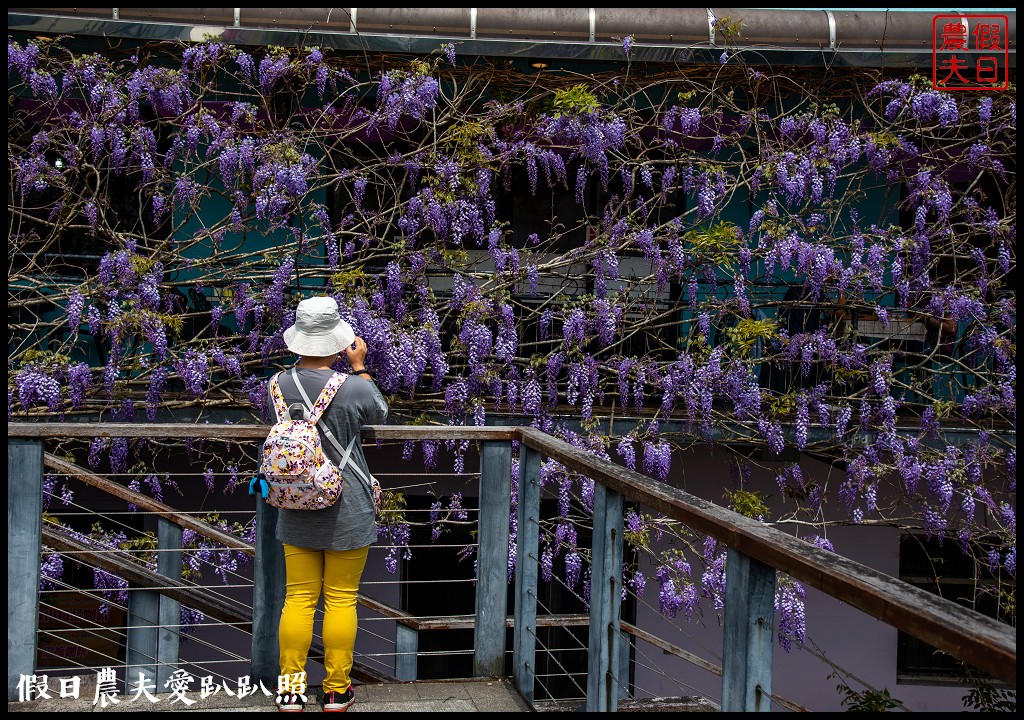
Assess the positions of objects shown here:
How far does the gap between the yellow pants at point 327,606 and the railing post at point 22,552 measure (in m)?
0.89

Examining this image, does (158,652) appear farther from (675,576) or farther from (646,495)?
(675,576)

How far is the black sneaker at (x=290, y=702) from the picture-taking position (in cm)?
356

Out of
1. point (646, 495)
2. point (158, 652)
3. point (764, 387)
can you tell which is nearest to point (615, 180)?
point (764, 387)

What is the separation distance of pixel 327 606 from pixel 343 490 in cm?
44

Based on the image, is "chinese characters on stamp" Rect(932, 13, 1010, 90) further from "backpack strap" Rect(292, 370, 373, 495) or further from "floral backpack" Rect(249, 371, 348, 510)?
"floral backpack" Rect(249, 371, 348, 510)

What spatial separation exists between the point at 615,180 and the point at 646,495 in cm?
698

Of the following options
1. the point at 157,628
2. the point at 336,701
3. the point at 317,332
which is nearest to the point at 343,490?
the point at 317,332

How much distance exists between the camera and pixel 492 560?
414cm

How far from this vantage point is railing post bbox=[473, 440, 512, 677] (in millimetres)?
4105

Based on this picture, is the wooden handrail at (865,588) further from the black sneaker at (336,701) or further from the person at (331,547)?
the black sneaker at (336,701)

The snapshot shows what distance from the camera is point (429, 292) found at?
8.03 meters

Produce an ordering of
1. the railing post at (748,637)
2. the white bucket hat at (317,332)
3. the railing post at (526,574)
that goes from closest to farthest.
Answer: the railing post at (748,637), the white bucket hat at (317,332), the railing post at (526,574)

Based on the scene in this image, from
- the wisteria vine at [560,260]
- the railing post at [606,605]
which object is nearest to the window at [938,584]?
the wisteria vine at [560,260]

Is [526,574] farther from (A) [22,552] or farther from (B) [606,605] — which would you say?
(A) [22,552]
